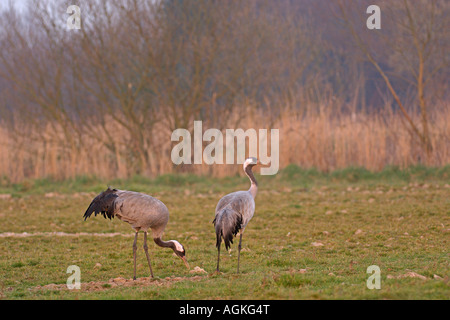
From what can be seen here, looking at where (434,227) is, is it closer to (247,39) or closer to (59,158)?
(247,39)

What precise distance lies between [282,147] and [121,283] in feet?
43.7

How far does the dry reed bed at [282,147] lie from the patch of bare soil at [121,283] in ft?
41.5

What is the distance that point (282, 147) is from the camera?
20.4 m

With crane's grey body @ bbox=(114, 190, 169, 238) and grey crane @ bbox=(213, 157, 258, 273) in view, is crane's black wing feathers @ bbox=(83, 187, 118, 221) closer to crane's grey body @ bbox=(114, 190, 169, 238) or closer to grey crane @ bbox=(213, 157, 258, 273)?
crane's grey body @ bbox=(114, 190, 169, 238)

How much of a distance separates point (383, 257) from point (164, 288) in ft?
12.3

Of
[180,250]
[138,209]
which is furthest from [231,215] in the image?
[138,209]

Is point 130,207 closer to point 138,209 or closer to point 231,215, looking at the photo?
point 138,209

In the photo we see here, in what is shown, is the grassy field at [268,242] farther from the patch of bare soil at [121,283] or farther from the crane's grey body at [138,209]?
the crane's grey body at [138,209]

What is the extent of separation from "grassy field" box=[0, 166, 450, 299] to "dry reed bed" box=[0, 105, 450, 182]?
35.4 inches

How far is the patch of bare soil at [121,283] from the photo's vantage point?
743 centimetres

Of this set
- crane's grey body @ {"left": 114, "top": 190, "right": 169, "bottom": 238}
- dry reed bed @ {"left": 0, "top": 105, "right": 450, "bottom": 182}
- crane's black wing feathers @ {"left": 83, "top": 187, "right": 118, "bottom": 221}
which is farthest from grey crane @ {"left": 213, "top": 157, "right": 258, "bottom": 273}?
dry reed bed @ {"left": 0, "top": 105, "right": 450, "bottom": 182}

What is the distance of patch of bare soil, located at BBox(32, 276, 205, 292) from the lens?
7430 millimetres

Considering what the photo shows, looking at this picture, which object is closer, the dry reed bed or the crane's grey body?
the crane's grey body

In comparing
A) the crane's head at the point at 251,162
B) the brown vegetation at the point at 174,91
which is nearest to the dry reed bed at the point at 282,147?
the brown vegetation at the point at 174,91
